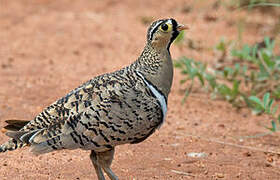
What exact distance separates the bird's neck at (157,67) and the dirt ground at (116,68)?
37.2 inches

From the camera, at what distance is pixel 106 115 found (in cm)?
430

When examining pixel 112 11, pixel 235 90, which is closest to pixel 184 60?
pixel 235 90

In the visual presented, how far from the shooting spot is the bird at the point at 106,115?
430 centimetres

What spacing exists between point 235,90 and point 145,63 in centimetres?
263

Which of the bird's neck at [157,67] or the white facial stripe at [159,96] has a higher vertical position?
the bird's neck at [157,67]

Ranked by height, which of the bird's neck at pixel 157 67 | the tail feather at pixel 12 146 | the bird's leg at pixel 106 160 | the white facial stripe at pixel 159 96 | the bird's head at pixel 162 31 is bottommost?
the bird's leg at pixel 106 160

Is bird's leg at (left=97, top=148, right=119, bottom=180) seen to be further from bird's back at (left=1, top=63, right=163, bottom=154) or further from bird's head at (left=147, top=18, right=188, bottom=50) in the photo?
bird's head at (left=147, top=18, right=188, bottom=50)

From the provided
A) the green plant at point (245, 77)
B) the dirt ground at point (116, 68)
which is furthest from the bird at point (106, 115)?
the green plant at point (245, 77)

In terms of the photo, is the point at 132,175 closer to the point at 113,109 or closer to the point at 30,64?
the point at 113,109

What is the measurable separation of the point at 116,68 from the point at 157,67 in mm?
3683

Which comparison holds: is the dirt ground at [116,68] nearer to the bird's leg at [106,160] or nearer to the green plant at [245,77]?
the green plant at [245,77]

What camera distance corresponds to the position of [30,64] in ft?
27.3

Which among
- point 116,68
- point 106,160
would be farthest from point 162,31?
point 116,68

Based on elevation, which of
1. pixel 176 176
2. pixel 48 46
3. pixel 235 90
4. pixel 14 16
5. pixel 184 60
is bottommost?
pixel 176 176
